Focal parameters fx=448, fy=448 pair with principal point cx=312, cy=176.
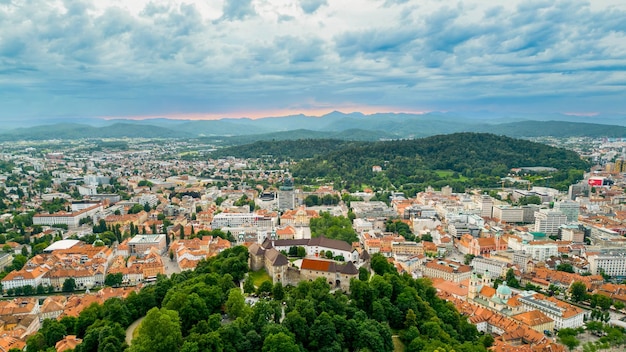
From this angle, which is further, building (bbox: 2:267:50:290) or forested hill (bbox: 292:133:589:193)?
forested hill (bbox: 292:133:589:193)

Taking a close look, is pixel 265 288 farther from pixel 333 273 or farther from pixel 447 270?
pixel 447 270

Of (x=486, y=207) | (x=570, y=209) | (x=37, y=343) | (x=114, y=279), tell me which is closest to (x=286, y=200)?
(x=486, y=207)

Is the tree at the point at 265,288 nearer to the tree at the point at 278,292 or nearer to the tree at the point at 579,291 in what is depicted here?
the tree at the point at 278,292

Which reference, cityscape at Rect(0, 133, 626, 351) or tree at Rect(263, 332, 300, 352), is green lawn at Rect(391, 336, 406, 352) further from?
tree at Rect(263, 332, 300, 352)

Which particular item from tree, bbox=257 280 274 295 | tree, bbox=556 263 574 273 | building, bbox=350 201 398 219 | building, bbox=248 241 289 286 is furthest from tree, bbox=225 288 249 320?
building, bbox=350 201 398 219

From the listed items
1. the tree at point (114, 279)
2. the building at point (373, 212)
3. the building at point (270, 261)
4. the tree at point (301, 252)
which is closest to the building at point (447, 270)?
the tree at point (301, 252)

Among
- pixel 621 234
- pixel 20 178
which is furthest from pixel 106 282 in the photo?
pixel 20 178

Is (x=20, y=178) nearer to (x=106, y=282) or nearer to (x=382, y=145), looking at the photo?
(x=106, y=282)
